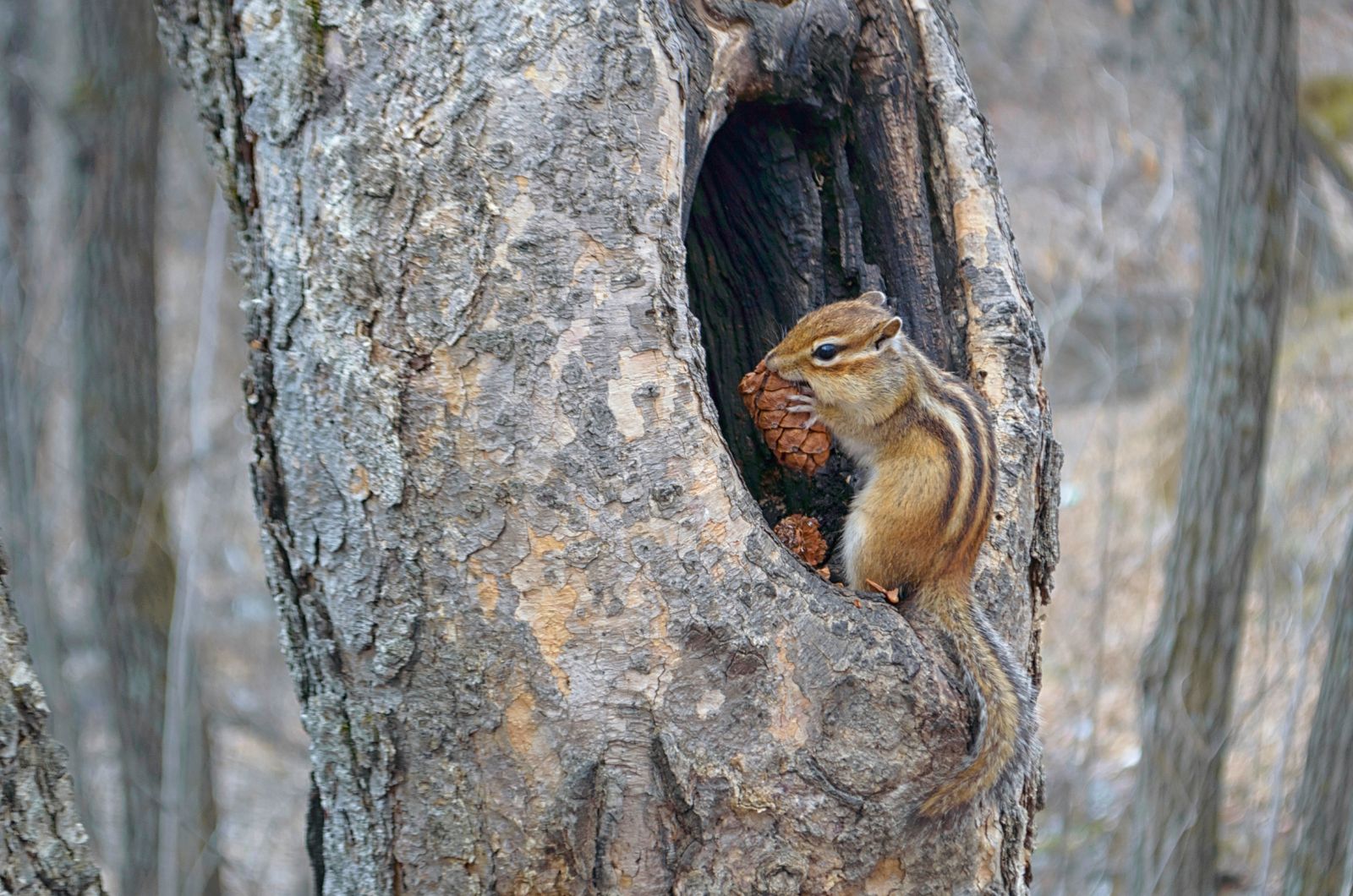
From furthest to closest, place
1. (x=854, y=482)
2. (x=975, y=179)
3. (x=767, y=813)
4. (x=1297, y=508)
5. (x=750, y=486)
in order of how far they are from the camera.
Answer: (x=1297, y=508) → (x=854, y=482) → (x=750, y=486) → (x=975, y=179) → (x=767, y=813)

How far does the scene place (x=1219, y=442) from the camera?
4047mm

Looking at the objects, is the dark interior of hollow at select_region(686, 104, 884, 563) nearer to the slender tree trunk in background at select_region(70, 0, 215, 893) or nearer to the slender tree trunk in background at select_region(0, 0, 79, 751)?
the slender tree trunk in background at select_region(70, 0, 215, 893)

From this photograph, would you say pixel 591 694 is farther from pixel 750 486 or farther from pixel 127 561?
pixel 127 561

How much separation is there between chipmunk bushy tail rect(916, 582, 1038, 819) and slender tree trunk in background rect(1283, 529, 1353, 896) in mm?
2005

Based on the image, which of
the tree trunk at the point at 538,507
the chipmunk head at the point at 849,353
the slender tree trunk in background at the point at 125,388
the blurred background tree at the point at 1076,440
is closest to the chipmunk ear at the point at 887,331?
the chipmunk head at the point at 849,353

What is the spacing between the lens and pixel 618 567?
163cm

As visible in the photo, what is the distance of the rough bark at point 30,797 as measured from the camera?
4.97 ft

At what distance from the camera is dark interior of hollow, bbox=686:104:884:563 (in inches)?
89.8

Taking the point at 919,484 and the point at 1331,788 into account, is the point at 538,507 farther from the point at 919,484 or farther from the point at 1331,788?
the point at 1331,788

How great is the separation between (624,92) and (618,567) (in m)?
0.69

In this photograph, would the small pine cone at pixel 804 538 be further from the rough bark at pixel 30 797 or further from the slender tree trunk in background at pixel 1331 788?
the slender tree trunk in background at pixel 1331 788

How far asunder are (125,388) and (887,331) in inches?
136

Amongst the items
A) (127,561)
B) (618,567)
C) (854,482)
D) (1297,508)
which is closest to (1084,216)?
(1297,508)

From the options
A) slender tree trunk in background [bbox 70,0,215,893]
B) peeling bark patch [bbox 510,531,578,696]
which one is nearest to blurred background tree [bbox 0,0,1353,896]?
slender tree trunk in background [bbox 70,0,215,893]
